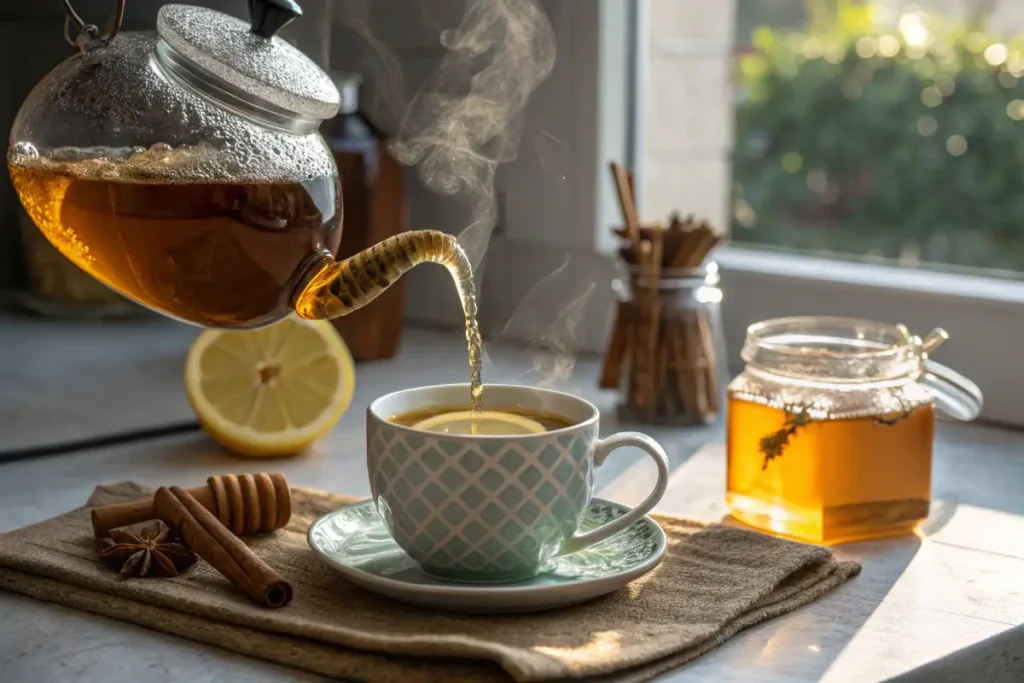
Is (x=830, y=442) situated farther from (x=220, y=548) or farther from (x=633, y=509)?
(x=220, y=548)

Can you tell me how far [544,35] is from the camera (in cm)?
154

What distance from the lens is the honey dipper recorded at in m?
0.88

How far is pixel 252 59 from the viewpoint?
796 millimetres

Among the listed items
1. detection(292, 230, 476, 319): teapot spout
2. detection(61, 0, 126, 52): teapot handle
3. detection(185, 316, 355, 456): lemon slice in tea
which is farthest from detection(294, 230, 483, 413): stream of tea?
detection(185, 316, 355, 456): lemon slice in tea

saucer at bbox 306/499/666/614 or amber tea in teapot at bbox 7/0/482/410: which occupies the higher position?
amber tea in teapot at bbox 7/0/482/410

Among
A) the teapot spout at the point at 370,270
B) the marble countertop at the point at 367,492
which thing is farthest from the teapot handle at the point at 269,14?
the marble countertop at the point at 367,492

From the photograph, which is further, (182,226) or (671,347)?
(671,347)

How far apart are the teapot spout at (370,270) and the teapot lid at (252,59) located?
10 cm

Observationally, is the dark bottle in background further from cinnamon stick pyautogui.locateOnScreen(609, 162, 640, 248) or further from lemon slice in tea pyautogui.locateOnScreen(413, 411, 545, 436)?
lemon slice in tea pyautogui.locateOnScreen(413, 411, 545, 436)

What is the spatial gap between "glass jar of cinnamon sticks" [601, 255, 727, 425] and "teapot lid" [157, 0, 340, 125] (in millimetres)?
517

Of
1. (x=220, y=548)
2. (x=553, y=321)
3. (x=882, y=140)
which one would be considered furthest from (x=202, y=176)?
(x=882, y=140)

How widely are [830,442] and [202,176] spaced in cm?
47

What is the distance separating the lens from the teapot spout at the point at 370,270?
0.79m

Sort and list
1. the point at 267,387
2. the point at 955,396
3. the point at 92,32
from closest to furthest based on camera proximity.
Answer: the point at 92,32 < the point at 955,396 < the point at 267,387
